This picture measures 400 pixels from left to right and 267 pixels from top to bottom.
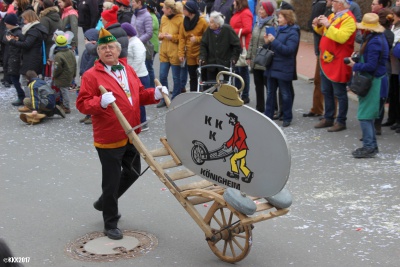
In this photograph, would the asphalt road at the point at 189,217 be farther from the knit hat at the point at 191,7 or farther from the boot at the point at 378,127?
the knit hat at the point at 191,7

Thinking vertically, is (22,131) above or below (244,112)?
below

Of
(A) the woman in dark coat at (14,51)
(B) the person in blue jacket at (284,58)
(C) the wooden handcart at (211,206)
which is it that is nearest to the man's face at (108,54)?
(C) the wooden handcart at (211,206)

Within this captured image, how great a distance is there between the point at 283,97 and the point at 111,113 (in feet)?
15.4

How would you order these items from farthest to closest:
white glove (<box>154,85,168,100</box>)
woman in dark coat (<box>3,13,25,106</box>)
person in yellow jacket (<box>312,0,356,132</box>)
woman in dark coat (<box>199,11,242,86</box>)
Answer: woman in dark coat (<box>3,13,25,106</box>), woman in dark coat (<box>199,11,242,86</box>), person in yellow jacket (<box>312,0,356,132</box>), white glove (<box>154,85,168,100</box>)

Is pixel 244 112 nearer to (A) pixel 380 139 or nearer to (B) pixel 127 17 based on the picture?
(A) pixel 380 139

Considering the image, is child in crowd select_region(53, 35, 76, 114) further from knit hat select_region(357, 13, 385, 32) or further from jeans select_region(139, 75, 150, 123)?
knit hat select_region(357, 13, 385, 32)

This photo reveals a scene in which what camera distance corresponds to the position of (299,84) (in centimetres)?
1320

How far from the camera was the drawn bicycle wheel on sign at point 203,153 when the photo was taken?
17.5 ft

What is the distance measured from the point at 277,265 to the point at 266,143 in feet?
4.18

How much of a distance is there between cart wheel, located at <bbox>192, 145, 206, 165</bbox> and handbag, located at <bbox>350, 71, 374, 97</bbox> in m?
3.57

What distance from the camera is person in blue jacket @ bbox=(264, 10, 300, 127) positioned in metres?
10.0

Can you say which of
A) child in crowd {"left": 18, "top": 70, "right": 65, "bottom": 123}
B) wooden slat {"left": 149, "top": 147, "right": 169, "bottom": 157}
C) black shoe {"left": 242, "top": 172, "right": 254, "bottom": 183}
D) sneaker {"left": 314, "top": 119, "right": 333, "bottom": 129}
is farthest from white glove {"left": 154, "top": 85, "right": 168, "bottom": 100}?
child in crowd {"left": 18, "top": 70, "right": 65, "bottom": 123}


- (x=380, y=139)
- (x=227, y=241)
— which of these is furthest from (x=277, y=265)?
(x=380, y=139)

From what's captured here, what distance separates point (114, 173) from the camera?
6.09 m
